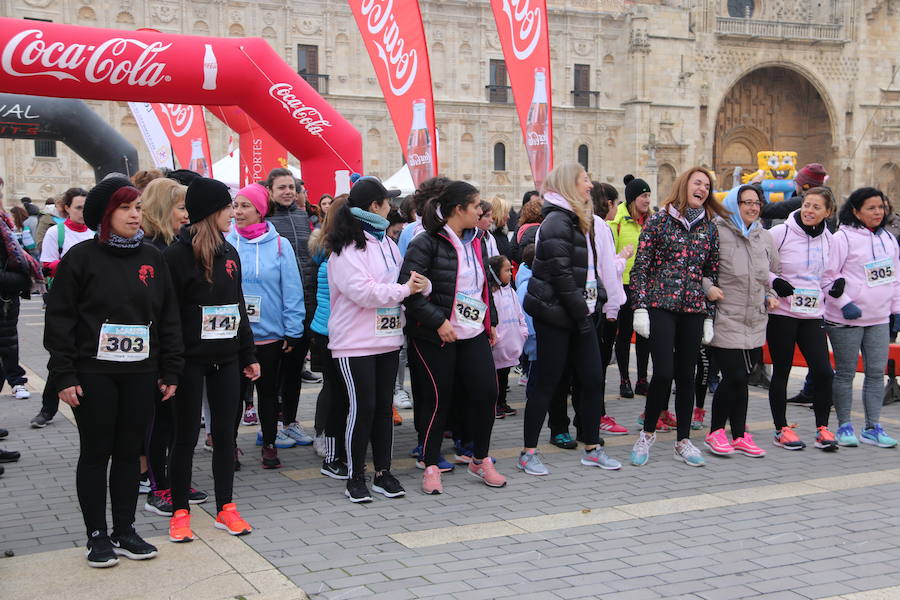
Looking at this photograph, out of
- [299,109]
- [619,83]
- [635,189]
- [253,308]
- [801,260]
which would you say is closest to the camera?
[253,308]

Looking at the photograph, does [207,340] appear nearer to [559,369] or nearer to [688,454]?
[559,369]

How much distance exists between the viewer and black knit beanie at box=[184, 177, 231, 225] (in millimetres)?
5441

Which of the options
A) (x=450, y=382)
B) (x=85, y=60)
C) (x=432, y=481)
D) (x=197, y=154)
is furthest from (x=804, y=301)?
(x=197, y=154)

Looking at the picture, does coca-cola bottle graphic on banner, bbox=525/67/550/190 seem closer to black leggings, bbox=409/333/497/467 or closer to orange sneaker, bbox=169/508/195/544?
black leggings, bbox=409/333/497/467

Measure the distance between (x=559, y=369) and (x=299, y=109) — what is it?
6102 mm

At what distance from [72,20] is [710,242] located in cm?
3367

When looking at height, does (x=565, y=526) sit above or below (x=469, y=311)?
below

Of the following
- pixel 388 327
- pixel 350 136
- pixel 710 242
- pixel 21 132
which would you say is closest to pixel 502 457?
pixel 388 327

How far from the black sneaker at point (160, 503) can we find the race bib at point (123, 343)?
1.34 m

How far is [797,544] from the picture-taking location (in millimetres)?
5305

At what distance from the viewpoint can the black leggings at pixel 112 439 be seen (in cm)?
483

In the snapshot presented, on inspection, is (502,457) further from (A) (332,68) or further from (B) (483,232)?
(A) (332,68)

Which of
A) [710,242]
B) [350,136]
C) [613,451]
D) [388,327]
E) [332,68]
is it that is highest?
[332,68]

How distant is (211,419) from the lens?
5.48 m
